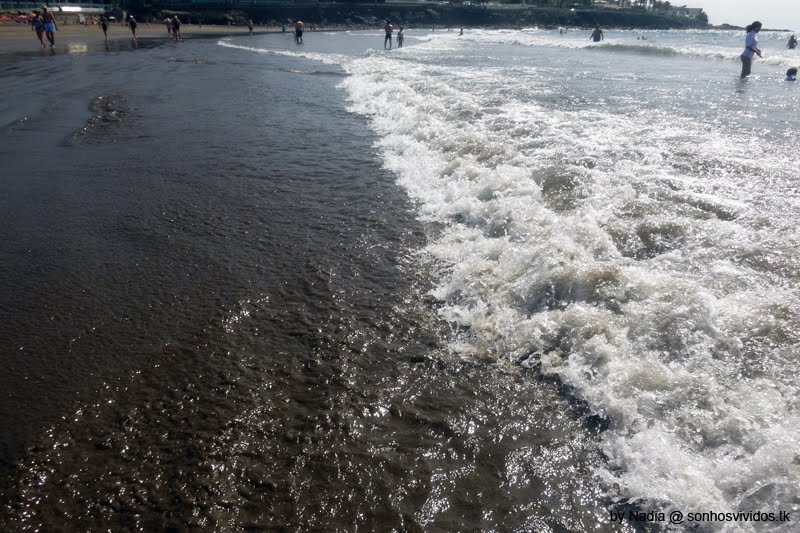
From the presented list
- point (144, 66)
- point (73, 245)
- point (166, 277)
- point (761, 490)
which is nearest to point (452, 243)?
point (166, 277)

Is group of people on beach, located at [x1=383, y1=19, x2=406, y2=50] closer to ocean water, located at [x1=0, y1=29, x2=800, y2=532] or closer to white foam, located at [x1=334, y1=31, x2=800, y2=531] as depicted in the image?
white foam, located at [x1=334, y1=31, x2=800, y2=531]

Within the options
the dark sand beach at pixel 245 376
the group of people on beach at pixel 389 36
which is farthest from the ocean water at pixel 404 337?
the group of people on beach at pixel 389 36

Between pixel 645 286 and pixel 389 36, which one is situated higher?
pixel 389 36

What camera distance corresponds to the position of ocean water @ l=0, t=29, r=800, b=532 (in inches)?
106

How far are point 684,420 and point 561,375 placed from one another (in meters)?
0.82

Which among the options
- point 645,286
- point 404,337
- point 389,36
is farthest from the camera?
point 389,36

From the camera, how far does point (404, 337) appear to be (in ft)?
13.3

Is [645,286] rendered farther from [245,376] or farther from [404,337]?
[245,376]

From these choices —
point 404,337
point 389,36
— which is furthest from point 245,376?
point 389,36

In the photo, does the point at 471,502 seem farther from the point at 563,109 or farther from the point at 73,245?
the point at 563,109

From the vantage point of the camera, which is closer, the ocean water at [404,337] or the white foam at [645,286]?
the ocean water at [404,337]

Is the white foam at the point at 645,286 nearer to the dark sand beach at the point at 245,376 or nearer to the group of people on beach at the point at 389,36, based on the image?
the dark sand beach at the point at 245,376

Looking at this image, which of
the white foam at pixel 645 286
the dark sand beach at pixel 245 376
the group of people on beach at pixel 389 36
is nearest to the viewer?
the dark sand beach at pixel 245 376

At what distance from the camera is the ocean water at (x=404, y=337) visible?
2.70 m
